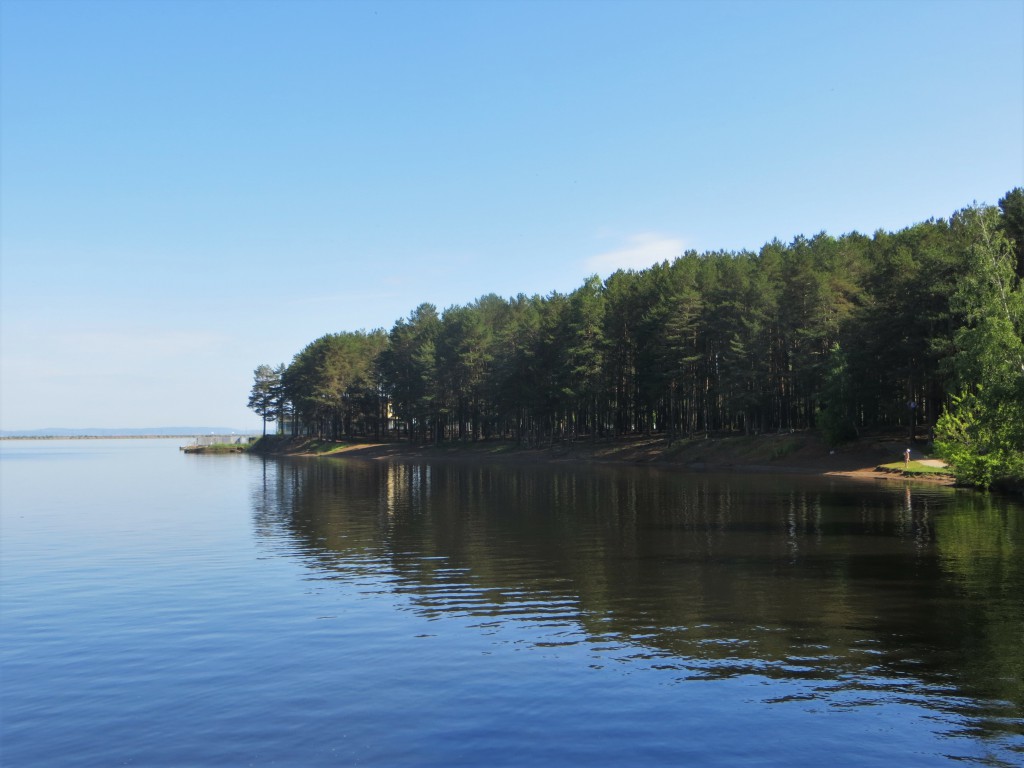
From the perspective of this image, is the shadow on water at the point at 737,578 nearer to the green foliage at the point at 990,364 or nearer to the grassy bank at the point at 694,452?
the green foliage at the point at 990,364

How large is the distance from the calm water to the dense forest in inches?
635

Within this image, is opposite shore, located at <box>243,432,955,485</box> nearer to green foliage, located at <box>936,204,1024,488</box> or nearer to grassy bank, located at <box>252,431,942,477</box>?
grassy bank, located at <box>252,431,942,477</box>

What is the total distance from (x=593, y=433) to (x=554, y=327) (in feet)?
55.8

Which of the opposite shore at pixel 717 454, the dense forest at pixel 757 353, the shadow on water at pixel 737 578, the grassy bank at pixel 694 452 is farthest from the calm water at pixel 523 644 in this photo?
the grassy bank at pixel 694 452

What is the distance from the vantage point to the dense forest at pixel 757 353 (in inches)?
1978

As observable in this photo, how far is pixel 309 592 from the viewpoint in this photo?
24797mm

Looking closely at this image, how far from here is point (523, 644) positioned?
18.4 metres

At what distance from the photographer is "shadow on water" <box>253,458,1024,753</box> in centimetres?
1638

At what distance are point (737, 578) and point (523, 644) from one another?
32.4 ft

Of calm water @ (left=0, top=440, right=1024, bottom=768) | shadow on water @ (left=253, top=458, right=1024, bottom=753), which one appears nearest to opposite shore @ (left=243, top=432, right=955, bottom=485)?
Result: shadow on water @ (left=253, top=458, right=1024, bottom=753)

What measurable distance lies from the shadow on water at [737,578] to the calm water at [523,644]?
126 mm

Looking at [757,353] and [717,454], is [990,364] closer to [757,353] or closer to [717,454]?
[757,353]

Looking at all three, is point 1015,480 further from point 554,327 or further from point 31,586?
point 554,327

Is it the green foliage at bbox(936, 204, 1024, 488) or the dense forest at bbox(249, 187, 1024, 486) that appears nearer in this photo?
the green foliage at bbox(936, 204, 1024, 488)
